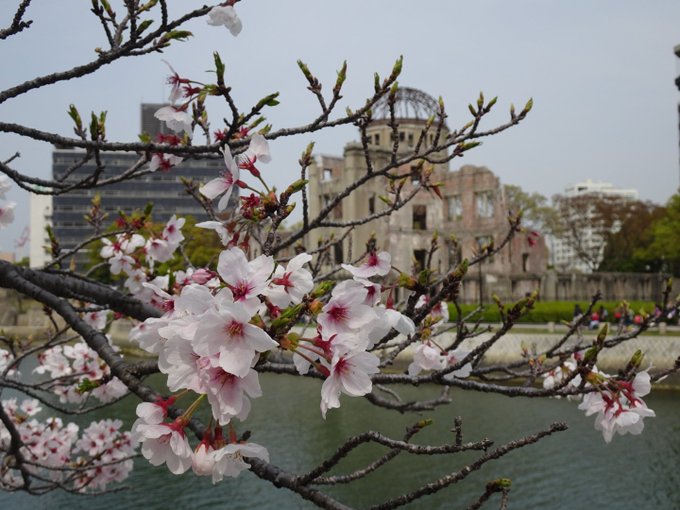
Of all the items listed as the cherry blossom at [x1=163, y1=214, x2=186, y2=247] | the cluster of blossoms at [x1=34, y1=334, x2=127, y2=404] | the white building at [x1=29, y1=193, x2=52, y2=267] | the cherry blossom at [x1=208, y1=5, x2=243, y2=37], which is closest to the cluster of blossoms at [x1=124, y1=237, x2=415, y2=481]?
the cherry blossom at [x1=208, y1=5, x2=243, y2=37]

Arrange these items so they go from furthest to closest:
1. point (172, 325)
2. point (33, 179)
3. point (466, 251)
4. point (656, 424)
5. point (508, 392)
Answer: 1. point (466, 251)
2. point (656, 424)
3. point (33, 179)
4. point (508, 392)
5. point (172, 325)

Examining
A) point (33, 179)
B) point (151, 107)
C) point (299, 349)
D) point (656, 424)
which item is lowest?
point (656, 424)

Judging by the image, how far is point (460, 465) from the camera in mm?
11992

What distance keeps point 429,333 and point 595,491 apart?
967cm

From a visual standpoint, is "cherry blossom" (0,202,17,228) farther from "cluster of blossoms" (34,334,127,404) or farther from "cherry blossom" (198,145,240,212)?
"cherry blossom" (198,145,240,212)

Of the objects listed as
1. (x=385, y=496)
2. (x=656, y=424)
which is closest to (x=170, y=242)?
(x=385, y=496)

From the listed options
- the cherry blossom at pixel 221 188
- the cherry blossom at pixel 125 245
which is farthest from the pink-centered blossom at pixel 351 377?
the cherry blossom at pixel 125 245

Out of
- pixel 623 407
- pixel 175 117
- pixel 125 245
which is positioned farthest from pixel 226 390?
pixel 125 245

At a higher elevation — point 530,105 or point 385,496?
point 530,105

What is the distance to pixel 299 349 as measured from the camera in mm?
1540

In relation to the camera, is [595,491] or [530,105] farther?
[595,491]

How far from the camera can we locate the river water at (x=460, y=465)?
34.1ft

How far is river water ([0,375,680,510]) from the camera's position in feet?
34.1

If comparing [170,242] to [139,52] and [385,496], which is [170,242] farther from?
[385,496]
